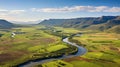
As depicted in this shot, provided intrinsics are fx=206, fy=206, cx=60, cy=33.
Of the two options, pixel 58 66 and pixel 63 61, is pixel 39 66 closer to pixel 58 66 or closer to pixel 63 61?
pixel 58 66

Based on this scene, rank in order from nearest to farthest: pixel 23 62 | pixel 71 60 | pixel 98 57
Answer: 1. pixel 23 62
2. pixel 71 60
3. pixel 98 57

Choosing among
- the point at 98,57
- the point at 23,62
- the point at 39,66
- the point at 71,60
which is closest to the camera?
the point at 39,66

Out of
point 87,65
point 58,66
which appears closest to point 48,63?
point 58,66

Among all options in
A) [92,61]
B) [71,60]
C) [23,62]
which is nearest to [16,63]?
[23,62]

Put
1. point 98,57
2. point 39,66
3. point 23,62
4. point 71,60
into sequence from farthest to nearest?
point 98,57, point 71,60, point 23,62, point 39,66

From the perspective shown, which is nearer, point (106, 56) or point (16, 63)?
point (16, 63)

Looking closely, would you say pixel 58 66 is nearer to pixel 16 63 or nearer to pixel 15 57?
pixel 16 63

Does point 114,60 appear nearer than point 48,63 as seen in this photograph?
No

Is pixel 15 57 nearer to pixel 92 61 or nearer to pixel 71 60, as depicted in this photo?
pixel 71 60
